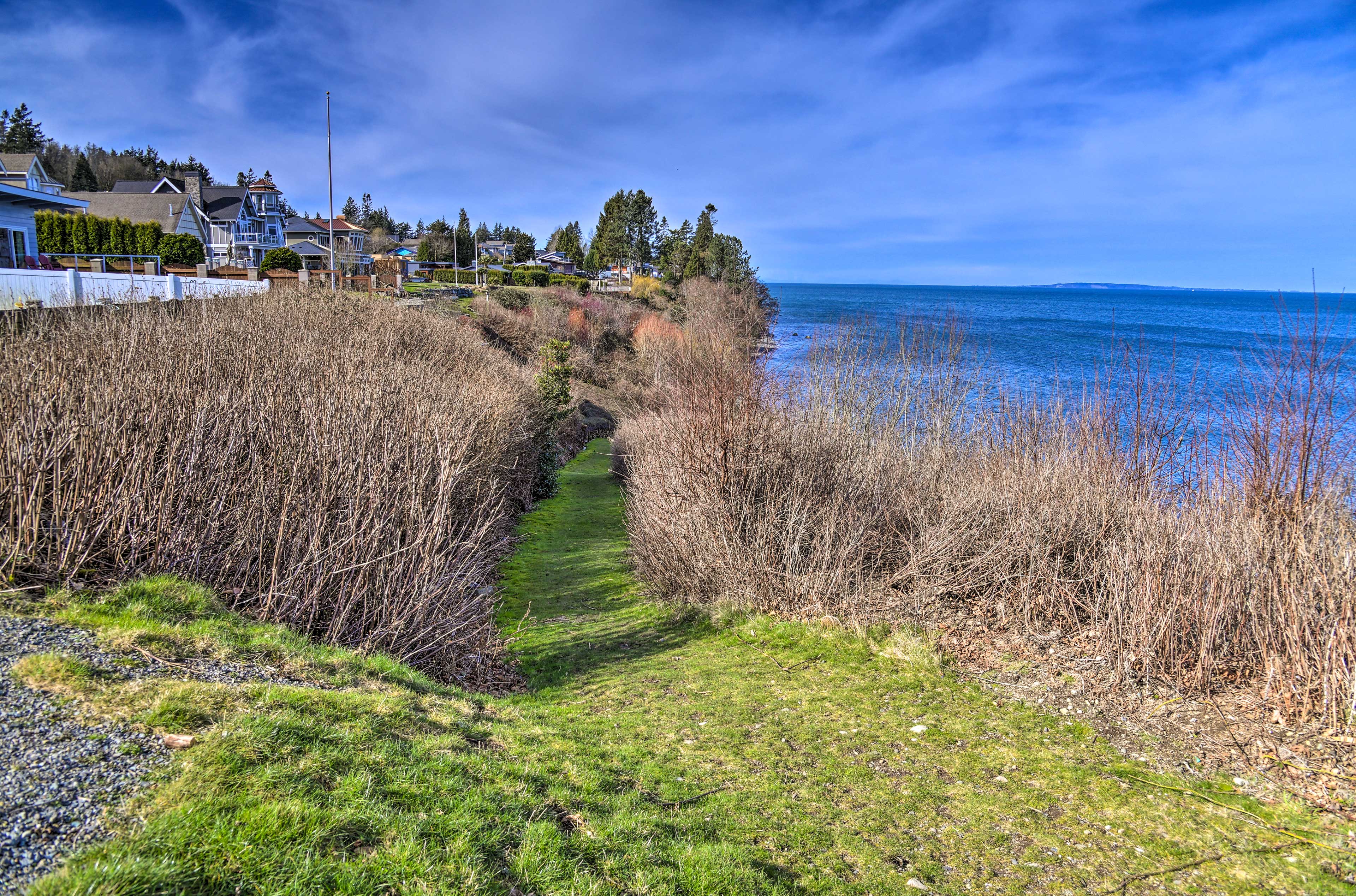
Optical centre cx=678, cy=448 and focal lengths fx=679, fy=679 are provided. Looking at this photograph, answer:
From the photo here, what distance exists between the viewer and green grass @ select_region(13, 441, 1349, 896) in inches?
147

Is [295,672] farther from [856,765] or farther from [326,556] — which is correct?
[856,765]

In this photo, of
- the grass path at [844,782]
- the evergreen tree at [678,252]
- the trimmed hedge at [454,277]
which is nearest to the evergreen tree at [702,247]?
the evergreen tree at [678,252]

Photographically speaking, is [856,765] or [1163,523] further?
[1163,523]

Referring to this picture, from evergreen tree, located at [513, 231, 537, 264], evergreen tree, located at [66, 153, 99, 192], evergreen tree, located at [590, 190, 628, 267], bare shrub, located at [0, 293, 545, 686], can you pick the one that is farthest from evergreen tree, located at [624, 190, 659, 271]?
bare shrub, located at [0, 293, 545, 686]

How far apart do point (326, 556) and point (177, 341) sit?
819 centimetres

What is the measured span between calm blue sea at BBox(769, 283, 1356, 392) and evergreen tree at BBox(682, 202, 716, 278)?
893 centimetres

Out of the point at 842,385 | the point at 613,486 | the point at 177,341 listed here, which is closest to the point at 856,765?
the point at 842,385

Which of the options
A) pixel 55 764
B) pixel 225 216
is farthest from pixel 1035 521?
pixel 225 216

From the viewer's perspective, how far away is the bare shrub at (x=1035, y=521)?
755cm

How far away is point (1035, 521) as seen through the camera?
10617 millimetres

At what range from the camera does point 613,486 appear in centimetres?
2441

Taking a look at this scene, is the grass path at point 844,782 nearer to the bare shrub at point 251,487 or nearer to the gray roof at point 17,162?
the bare shrub at point 251,487

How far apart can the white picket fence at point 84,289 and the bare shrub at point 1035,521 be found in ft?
46.5

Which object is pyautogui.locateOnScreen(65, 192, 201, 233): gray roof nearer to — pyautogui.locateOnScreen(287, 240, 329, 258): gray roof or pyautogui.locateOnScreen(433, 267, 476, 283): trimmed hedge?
pyautogui.locateOnScreen(287, 240, 329, 258): gray roof
